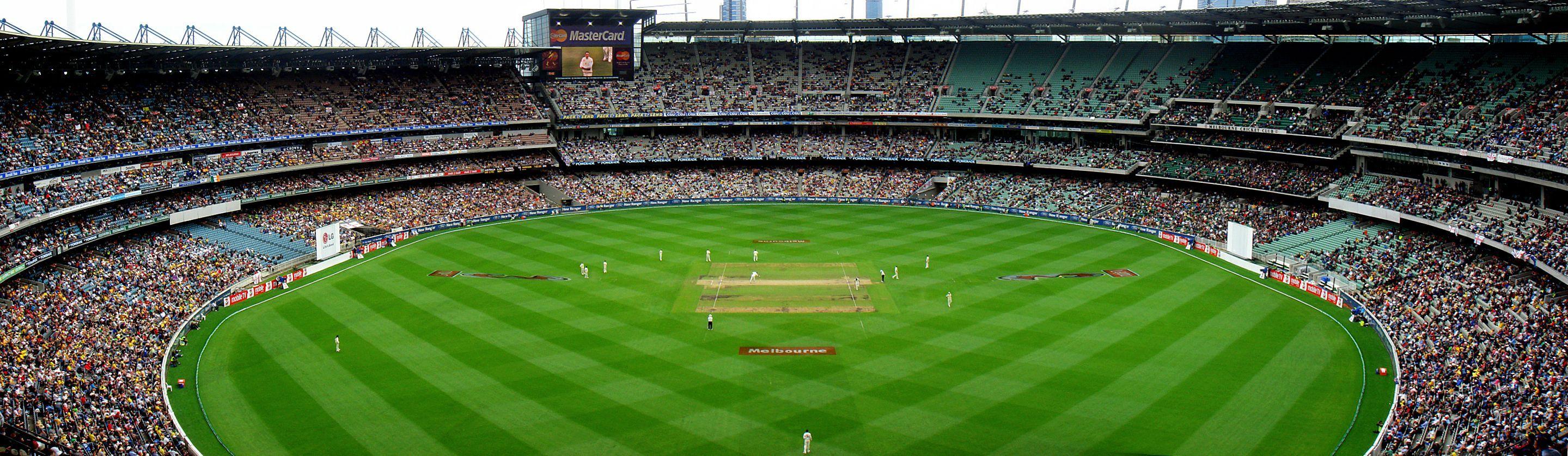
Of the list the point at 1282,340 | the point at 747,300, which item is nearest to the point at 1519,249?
→ the point at 1282,340

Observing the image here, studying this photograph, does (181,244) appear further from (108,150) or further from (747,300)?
(747,300)

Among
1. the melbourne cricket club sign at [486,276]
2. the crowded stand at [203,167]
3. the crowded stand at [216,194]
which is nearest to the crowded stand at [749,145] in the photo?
the crowded stand at [203,167]

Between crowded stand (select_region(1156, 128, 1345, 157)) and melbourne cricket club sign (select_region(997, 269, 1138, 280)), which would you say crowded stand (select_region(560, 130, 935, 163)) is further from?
melbourne cricket club sign (select_region(997, 269, 1138, 280))

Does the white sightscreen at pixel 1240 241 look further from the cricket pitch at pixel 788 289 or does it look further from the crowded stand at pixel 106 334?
the crowded stand at pixel 106 334

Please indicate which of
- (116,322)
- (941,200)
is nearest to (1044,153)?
(941,200)

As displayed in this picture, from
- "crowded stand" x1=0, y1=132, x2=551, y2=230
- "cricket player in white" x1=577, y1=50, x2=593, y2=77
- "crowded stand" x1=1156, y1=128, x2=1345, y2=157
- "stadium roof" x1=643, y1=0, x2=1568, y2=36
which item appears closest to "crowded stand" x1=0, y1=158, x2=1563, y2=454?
"crowded stand" x1=0, y1=132, x2=551, y2=230

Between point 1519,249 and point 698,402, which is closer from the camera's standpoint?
point 698,402

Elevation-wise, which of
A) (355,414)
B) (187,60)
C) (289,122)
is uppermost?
(187,60)

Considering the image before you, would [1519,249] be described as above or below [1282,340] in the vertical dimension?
above
